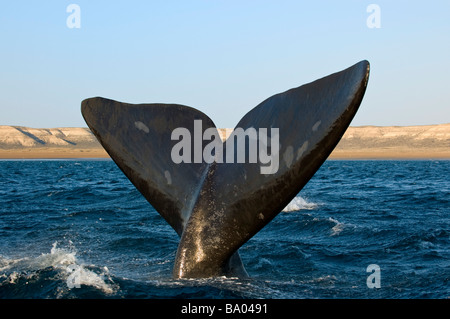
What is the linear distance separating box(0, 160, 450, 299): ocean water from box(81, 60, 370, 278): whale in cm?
47

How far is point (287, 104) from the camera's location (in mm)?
4867

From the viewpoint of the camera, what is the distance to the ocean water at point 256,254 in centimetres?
588

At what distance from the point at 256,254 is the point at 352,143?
151 meters

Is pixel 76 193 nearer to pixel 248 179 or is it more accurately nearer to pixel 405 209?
pixel 405 209

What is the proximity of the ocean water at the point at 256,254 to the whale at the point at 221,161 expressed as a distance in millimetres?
474

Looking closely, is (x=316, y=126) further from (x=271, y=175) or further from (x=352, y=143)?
(x=352, y=143)

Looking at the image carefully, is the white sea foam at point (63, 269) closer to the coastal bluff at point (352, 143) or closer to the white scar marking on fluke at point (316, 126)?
the white scar marking on fluke at point (316, 126)

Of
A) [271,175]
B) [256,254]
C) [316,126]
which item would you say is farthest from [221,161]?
[256,254]

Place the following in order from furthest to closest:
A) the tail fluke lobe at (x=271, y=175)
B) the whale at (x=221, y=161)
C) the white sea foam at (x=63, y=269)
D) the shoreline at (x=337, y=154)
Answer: the shoreline at (x=337, y=154), the white sea foam at (x=63, y=269), the whale at (x=221, y=161), the tail fluke lobe at (x=271, y=175)

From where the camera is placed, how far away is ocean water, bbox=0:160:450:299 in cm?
588

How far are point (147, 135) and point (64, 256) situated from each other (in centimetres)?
325

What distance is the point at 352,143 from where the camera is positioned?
508 ft

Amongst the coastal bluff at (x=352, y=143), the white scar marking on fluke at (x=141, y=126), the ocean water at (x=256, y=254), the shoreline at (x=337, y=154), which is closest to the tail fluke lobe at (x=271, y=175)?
the ocean water at (x=256, y=254)
